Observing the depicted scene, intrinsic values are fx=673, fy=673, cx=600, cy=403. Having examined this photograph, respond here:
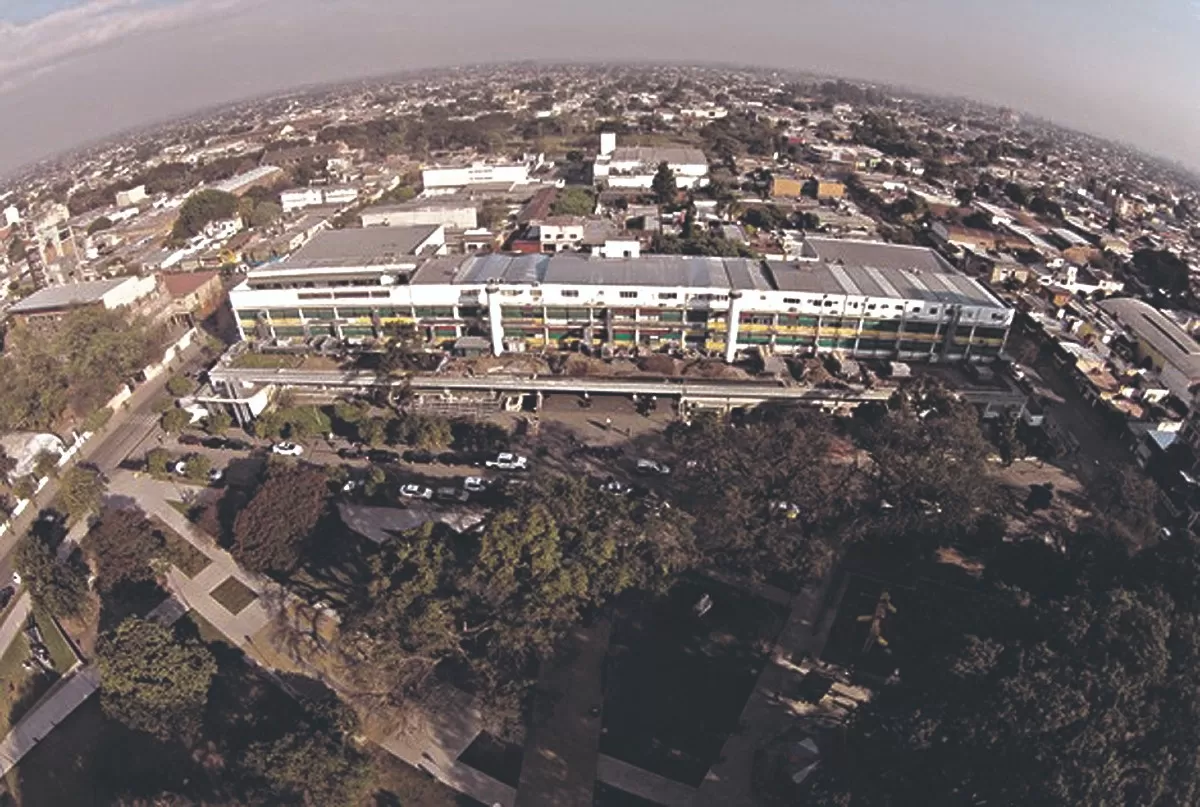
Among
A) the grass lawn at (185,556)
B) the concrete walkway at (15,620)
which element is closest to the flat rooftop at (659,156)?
the grass lawn at (185,556)

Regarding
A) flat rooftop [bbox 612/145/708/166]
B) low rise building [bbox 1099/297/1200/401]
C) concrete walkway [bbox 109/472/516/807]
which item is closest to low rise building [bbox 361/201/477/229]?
flat rooftop [bbox 612/145/708/166]

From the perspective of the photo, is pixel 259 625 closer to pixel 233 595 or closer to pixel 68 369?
pixel 233 595

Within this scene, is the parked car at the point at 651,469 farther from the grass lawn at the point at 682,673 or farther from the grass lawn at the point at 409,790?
the grass lawn at the point at 409,790

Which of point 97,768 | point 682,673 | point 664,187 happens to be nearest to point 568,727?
point 682,673

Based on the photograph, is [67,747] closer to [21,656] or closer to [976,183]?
[21,656]

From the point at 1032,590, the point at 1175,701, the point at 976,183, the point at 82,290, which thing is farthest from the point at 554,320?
the point at 976,183

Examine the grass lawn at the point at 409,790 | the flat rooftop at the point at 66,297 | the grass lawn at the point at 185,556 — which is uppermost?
the flat rooftop at the point at 66,297
